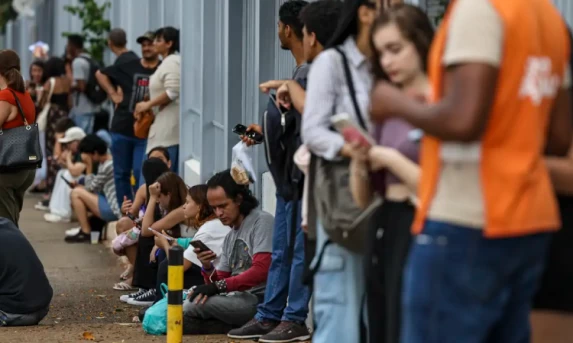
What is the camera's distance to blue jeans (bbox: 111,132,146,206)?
13.2 m

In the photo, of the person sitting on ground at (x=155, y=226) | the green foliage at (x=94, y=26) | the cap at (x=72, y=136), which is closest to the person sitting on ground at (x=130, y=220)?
the person sitting on ground at (x=155, y=226)

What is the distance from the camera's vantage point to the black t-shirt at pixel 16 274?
862 centimetres

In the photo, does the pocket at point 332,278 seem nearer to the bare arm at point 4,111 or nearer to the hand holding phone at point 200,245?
the hand holding phone at point 200,245

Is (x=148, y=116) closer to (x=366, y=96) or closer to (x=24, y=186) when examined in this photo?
(x=24, y=186)

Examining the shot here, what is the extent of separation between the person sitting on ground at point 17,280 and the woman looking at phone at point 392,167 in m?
4.27

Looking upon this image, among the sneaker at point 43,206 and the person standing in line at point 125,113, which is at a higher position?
the person standing in line at point 125,113

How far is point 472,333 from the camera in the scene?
355 centimetres

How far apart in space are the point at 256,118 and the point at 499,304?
6.53 m

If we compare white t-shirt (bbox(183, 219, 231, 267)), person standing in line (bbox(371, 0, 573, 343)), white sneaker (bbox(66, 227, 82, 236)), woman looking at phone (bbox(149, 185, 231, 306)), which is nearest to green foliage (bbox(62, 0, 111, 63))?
white sneaker (bbox(66, 227, 82, 236))

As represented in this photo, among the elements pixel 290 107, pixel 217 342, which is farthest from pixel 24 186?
pixel 290 107

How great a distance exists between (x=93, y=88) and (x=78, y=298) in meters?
7.63

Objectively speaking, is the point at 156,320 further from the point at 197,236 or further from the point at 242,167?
the point at 242,167

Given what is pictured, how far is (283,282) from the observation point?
24.7ft

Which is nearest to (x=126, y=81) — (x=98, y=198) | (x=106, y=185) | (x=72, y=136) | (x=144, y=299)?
(x=106, y=185)
